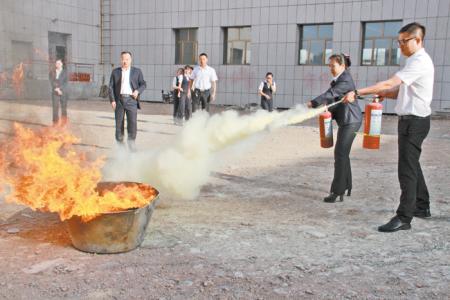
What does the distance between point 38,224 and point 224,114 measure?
268cm

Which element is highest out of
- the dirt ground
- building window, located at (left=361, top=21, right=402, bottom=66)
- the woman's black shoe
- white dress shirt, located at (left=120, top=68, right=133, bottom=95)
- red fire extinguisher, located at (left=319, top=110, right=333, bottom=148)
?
building window, located at (left=361, top=21, right=402, bottom=66)

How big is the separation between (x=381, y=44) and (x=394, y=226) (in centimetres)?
1861

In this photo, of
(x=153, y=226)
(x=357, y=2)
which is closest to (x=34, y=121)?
(x=153, y=226)

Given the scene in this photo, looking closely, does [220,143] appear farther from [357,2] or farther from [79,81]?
[79,81]

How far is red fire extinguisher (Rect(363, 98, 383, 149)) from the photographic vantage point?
6.02 metres

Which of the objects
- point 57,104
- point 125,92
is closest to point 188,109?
point 57,104

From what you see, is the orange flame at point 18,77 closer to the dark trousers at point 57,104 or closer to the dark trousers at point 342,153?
the dark trousers at point 342,153

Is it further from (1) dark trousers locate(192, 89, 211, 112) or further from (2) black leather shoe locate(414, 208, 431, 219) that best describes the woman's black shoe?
(1) dark trousers locate(192, 89, 211, 112)

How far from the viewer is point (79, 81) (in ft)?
91.8

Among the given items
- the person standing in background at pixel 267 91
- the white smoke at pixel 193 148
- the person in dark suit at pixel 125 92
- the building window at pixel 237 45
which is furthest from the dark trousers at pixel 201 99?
the building window at pixel 237 45

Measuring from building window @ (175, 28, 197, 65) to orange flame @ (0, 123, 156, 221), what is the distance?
22780 mm

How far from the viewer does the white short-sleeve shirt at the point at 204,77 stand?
13.6m

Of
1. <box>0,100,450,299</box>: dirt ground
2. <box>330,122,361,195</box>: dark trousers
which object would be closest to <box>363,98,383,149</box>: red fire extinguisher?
<box>330,122,361,195</box>: dark trousers

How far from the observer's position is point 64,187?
4344mm
